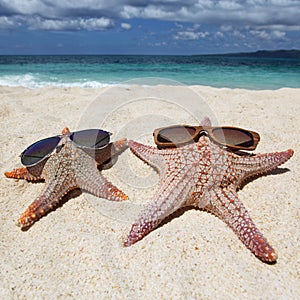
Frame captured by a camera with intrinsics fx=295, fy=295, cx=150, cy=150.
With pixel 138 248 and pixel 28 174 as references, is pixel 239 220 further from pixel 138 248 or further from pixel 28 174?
pixel 28 174

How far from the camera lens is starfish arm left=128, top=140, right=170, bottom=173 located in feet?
9.85

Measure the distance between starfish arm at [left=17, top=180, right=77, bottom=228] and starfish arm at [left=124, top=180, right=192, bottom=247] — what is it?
83 cm

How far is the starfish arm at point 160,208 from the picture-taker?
7.85 feet

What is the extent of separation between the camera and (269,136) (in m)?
4.32

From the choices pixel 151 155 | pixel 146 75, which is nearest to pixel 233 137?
pixel 151 155

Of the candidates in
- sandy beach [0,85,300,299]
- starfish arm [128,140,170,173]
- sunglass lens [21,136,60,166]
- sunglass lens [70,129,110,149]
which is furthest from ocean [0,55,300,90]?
sunglass lens [21,136,60,166]

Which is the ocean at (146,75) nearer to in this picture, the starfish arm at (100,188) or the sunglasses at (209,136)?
the sunglasses at (209,136)

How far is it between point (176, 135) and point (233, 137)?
0.58 m

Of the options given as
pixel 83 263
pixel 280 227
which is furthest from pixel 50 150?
pixel 280 227

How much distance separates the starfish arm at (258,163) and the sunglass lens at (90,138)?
4.66 feet

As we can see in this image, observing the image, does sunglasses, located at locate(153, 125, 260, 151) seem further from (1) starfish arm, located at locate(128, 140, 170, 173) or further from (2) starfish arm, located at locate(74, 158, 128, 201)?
(2) starfish arm, located at locate(74, 158, 128, 201)

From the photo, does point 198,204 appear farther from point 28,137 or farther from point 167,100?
point 167,100

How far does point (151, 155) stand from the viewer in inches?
125

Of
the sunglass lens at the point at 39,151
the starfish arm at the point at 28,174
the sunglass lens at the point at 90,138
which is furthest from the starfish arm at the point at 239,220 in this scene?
the starfish arm at the point at 28,174
